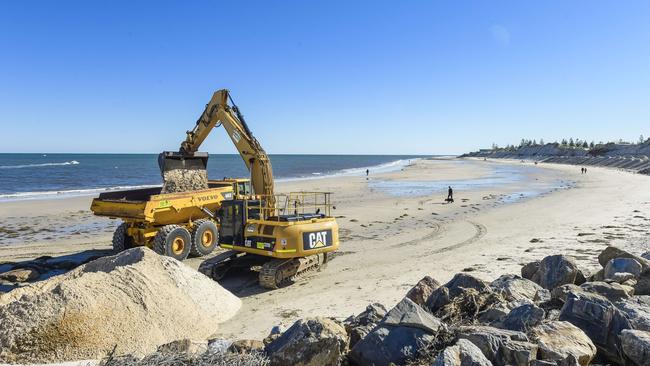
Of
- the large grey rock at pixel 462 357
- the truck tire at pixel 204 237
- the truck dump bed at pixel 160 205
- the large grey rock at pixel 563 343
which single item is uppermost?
the truck dump bed at pixel 160 205

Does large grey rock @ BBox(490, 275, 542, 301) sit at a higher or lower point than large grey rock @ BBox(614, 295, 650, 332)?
lower

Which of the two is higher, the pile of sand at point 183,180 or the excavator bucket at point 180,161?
the excavator bucket at point 180,161

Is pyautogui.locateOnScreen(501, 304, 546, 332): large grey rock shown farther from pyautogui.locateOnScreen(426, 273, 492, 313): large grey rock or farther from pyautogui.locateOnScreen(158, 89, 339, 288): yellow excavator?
pyautogui.locateOnScreen(158, 89, 339, 288): yellow excavator

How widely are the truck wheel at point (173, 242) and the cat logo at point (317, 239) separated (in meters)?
3.84

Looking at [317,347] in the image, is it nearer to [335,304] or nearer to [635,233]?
[335,304]

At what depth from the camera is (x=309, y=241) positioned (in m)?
10.1

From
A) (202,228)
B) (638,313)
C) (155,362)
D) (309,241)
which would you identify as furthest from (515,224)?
(155,362)

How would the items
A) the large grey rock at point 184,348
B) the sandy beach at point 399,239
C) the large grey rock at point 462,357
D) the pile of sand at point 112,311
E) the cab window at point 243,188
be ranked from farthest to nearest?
the cab window at point 243,188 → the sandy beach at point 399,239 → the pile of sand at point 112,311 → the large grey rock at point 184,348 → the large grey rock at point 462,357

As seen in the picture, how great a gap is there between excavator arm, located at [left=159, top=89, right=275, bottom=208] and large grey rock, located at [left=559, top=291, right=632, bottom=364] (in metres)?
8.57

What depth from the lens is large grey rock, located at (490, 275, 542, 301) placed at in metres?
6.46

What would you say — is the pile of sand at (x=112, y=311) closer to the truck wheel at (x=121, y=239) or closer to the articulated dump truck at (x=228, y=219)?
the articulated dump truck at (x=228, y=219)

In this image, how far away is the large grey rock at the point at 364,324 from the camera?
5.36 m

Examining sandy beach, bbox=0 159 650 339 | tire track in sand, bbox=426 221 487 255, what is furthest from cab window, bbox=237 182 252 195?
tire track in sand, bbox=426 221 487 255

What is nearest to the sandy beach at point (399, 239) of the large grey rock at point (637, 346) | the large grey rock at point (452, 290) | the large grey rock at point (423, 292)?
the large grey rock at point (423, 292)
